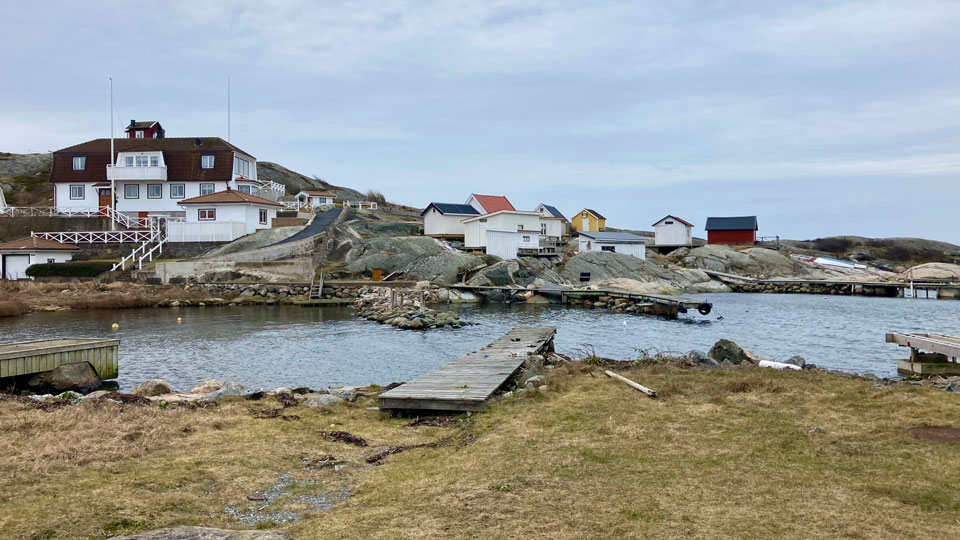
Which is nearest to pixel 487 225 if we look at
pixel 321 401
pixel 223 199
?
pixel 223 199

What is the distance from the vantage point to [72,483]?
8.25 m

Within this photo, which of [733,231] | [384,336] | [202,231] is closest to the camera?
[384,336]

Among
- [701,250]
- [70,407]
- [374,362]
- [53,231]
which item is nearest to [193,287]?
[53,231]

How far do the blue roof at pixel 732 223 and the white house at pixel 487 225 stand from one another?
3955 cm

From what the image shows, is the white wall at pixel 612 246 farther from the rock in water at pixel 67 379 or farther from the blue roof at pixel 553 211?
the rock in water at pixel 67 379

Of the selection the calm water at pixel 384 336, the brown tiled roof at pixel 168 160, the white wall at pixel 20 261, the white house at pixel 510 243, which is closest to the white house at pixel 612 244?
the white house at pixel 510 243

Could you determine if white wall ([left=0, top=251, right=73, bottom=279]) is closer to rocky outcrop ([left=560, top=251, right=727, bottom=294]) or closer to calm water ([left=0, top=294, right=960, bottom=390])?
calm water ([left=0, top=294, right=960, bottom=390])

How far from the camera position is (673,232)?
3568 inches

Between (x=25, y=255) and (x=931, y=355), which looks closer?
(x=931, y=355)

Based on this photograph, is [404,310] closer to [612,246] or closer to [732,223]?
[612,246]

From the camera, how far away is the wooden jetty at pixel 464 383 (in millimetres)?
13656

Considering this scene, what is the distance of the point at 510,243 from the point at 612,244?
1611 cm

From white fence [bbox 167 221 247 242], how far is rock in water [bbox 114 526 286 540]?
57792 mm

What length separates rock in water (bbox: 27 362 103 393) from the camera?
18.2 m
